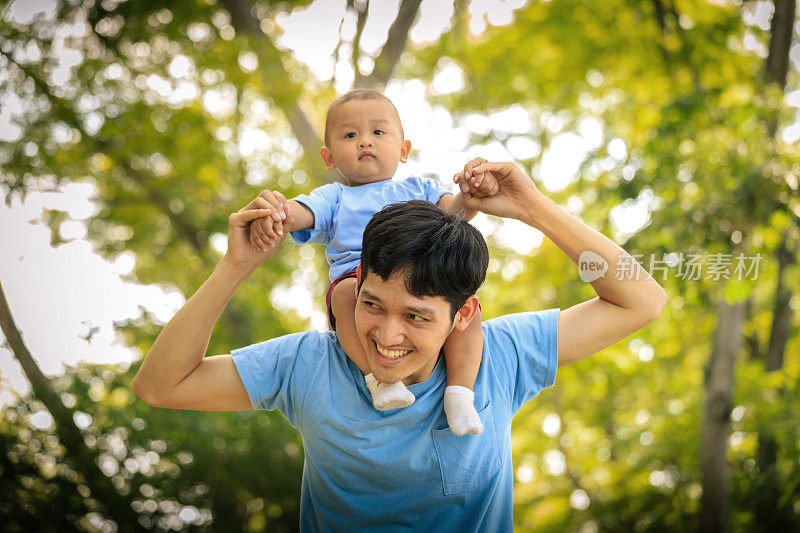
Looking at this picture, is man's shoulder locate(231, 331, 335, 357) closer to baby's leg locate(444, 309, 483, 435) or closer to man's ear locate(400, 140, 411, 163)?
baby's leg locate(444, 309, 483, 435)

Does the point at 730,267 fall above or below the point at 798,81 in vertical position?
below

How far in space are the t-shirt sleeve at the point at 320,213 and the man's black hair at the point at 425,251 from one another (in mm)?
252

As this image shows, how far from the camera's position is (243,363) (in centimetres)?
177

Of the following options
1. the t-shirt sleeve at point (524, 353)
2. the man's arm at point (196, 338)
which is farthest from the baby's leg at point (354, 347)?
the t-shirt sleeve at point (524, 353)

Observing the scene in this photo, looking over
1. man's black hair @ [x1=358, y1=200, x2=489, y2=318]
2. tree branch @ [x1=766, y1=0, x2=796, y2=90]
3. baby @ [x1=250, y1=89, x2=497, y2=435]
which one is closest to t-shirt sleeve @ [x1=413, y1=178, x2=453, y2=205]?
baby @ [x1=250, y1=89, x2=497, y2=435]

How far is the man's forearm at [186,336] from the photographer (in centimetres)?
167

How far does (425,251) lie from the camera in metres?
1.62

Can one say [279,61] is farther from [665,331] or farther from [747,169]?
[665,331]

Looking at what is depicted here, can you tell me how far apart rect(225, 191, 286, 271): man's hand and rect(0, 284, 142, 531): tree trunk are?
4.09m

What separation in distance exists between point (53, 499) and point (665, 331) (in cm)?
544

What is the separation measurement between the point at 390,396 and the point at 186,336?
48cm

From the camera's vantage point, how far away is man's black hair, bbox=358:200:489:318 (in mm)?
1611

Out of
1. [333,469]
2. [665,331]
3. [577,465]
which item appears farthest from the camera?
[577,465]

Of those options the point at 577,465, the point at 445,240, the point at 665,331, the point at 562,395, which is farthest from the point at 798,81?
the point at 445,240
